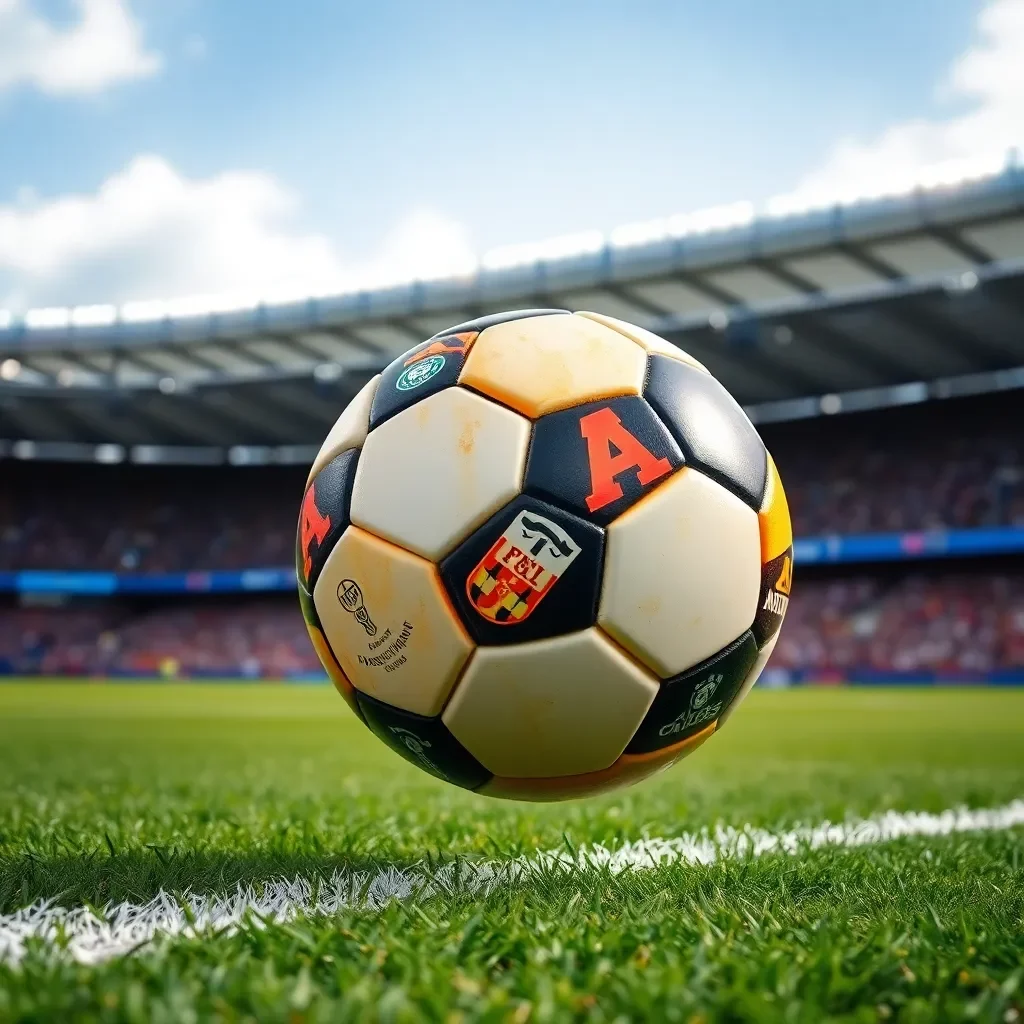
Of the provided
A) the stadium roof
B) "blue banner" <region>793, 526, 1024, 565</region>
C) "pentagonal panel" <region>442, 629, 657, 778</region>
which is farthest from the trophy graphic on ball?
"blue banner" <region>793, 526, 1024, 565</region>

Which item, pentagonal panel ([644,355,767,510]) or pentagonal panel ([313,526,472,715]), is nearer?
pentagonal panel ([313,526,472,715])

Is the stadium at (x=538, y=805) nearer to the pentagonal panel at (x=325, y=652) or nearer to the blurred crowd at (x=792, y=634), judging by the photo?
the blurred crowd at (x=792, y=634)

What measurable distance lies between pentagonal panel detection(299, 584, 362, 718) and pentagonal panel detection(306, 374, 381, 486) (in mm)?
281

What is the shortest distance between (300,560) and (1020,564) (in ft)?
95.8

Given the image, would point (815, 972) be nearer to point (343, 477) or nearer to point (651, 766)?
point (651, 766)

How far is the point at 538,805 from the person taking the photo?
4.39m

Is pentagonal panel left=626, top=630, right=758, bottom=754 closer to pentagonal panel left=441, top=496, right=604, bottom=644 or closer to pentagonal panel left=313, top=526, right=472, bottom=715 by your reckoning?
pentagonal panel left=441, top=496, right=604, bottom=644

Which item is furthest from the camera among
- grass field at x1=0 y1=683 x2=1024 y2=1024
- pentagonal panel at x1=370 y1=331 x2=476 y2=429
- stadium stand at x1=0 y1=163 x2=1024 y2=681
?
stadium stand at x1=0 y1=163 x2=1024 y2=681

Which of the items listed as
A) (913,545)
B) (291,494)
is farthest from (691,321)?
(291,494)

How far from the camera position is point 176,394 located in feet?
105

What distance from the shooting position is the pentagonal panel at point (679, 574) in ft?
6.94

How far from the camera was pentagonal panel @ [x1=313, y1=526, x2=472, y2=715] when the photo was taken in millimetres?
2137

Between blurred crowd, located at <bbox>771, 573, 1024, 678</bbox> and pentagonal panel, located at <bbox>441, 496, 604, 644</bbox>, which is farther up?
pentagonal panel, located at <bbox>441, 496, 604, 644</bbox>

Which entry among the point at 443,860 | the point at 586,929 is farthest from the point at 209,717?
the point at 586,929
